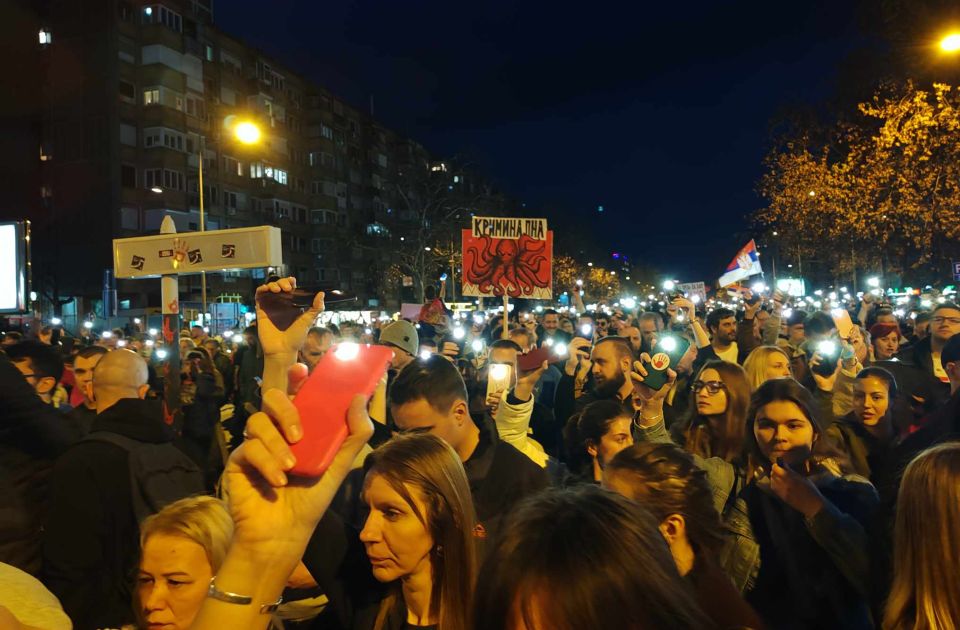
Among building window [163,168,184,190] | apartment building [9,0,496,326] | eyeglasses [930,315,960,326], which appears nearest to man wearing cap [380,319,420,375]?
eyeglasses [930,315,960,326]

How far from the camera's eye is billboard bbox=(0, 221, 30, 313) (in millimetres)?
5172

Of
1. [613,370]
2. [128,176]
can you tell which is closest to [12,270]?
[613,370]

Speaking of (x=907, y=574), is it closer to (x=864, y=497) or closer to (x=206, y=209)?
(x=864, y=497)

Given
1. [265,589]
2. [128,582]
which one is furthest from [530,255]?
[265,589]

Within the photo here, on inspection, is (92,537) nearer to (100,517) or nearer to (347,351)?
(100,517)

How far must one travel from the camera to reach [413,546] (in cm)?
233

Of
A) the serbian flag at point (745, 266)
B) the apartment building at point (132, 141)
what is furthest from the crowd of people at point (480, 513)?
the apartment building at point (132, 141)

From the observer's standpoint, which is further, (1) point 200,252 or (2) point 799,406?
(1) point 200,252

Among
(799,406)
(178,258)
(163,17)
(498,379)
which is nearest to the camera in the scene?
(799,406)

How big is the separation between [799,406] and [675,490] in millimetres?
1463

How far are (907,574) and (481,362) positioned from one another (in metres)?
7.02

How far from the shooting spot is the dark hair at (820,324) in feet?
25.0

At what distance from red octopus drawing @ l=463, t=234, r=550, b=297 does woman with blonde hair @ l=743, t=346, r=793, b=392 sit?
4.81 metres

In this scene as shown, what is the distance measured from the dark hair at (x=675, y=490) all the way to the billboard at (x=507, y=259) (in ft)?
24.7
